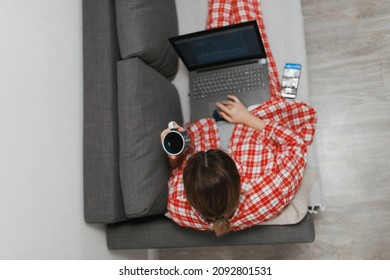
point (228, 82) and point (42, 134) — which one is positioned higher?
point (228, 82)

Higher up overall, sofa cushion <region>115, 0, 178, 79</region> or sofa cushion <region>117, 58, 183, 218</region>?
sofa cushion <region>115, 0, 178, 79</region>

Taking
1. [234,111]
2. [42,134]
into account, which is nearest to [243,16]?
[234,111]

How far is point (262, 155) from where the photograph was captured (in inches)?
56.8

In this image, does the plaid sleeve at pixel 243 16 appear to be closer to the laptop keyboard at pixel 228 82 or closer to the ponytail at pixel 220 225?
the laptop keyboard at pixel 228 82

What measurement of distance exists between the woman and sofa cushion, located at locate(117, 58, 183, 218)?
67mm

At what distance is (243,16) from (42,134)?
1.06 metres

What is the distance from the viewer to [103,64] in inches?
57.7

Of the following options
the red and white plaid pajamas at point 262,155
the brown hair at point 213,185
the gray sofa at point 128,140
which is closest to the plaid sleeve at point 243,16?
the red and white plaid pajamas at point 262,155

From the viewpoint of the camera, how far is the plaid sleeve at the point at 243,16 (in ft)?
5.49

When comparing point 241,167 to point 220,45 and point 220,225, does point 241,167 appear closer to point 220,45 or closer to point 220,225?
point 220,225

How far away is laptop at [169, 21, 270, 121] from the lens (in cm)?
155

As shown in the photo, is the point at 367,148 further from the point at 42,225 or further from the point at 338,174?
the point at 42,225

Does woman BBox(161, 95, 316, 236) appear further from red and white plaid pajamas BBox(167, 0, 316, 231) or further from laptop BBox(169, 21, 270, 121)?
laptop BBox(169, 21, 270, 121)

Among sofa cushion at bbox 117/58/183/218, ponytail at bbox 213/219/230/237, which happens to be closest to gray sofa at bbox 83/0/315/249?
sofa cushion at bbox 117/58/183/218
